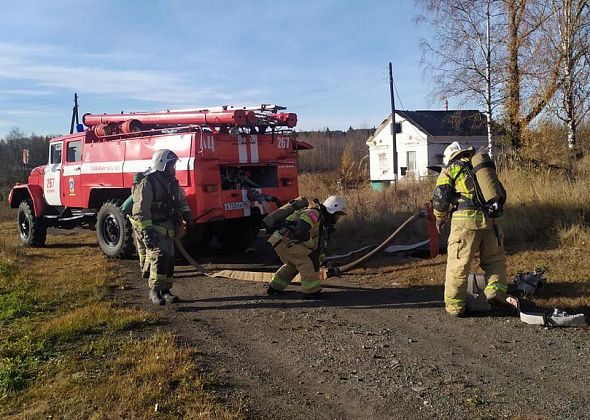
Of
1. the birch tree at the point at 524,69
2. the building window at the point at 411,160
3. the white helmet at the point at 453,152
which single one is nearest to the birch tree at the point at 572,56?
the birch tree at the point at 524,69

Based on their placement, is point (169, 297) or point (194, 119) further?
point (194, 119)

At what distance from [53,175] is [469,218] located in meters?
9.04

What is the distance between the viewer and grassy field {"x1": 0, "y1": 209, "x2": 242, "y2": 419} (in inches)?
139

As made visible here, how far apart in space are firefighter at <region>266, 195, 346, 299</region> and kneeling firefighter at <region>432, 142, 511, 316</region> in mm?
1476

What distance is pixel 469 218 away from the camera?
17.9 ft

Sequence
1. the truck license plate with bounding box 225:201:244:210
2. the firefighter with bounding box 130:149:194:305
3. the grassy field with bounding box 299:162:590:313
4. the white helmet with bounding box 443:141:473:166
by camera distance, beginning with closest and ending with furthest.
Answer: the white helmet with bounding box 443:141:473:166 < the firefighter with bounding box 130:149:194:305 < the grassy field with bounding box 299:162:590:313 < the truck license plate with bounding box 225:201:244:210

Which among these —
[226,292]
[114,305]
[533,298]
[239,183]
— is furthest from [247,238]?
[533,298]

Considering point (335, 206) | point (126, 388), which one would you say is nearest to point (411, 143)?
point (335, 206)

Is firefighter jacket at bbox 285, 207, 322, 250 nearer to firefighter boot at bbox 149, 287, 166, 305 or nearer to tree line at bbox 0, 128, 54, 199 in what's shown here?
firefighter boot at bbox 149, 287, 166, 305

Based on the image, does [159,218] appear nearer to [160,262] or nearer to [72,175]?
[160,262]

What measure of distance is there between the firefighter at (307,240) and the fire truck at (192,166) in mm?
2097

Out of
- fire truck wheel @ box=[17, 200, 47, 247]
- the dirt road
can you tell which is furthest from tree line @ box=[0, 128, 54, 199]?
the dirt road

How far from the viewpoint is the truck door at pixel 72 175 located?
10.5m

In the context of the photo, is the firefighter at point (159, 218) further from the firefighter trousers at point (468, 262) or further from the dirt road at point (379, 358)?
the firefighter trousers at point (468, 262)
